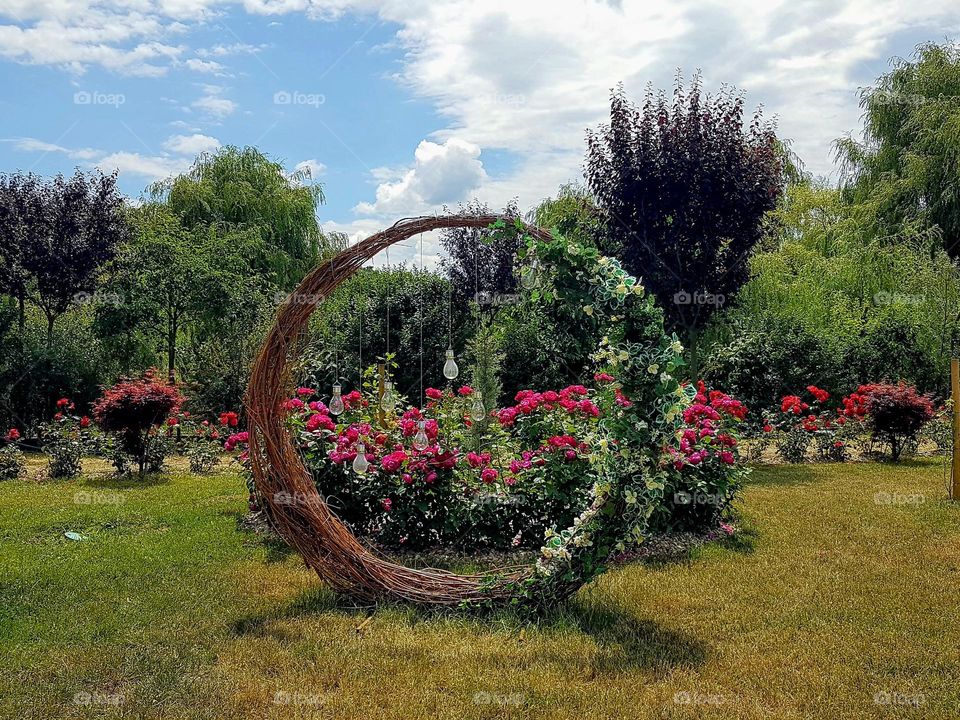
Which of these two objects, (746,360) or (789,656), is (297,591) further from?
(746,360)

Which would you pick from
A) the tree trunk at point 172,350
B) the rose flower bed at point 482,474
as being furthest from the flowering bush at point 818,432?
the tree trunk at point 172,350

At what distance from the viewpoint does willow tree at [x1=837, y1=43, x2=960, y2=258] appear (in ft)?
51.4

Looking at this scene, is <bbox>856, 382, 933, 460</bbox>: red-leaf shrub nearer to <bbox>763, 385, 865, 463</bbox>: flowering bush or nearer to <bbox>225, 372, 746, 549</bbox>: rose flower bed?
<bbox>763, 385, 865, 463</bbox>: flowering bush

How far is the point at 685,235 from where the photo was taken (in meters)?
9.55

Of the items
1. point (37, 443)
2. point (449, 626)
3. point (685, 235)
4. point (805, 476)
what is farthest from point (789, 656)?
point (37, 443)

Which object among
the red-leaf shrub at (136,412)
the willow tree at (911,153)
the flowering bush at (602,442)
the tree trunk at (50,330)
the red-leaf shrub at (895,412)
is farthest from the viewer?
the willow tree at (911,153)

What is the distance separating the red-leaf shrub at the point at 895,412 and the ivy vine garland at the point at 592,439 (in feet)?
20.7

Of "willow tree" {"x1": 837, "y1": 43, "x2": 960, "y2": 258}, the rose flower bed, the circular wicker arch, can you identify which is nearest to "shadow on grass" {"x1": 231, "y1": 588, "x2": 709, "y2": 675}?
the circular wicker arch

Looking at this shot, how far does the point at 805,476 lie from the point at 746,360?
352 cm

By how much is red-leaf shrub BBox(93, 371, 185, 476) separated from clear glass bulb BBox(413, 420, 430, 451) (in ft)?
13.8

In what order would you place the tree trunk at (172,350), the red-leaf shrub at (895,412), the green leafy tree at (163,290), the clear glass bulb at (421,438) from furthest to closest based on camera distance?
the green leafy tree at (163,290), the tree trunk at (172,350), the red-leaf shrub at (895,412), the clear glass bulb at (421,438)

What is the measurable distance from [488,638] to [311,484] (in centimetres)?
147

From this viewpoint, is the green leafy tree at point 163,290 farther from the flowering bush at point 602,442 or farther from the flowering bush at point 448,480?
the flowering bush at point 602,442

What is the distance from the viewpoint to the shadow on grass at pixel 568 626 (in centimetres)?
387
